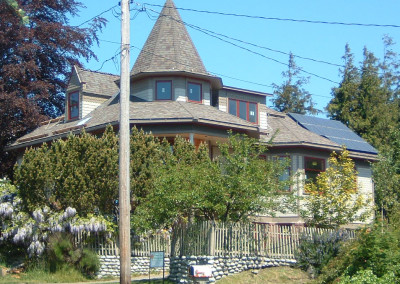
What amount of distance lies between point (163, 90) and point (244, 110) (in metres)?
4.87

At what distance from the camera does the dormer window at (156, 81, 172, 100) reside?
104 ft

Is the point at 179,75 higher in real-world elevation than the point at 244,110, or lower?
higher

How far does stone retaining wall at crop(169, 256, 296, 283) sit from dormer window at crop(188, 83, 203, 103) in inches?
468

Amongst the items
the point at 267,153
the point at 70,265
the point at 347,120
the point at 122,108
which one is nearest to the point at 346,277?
the point at 122,108

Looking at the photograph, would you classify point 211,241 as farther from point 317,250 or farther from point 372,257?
point 372,257

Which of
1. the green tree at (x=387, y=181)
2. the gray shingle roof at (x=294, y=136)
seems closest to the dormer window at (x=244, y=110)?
the gray shingle roof at (x=294, y=136)

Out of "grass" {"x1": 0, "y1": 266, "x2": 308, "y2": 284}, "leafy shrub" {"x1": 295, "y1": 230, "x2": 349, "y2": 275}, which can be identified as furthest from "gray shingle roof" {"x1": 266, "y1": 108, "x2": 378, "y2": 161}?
"grass" {"x1": 0, "y1": 266, "x2": 308, "y2": 284}

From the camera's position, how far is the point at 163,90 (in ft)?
104

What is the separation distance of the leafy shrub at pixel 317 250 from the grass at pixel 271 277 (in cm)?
34

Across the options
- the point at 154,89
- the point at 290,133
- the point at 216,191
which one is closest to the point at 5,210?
the point at 216,191

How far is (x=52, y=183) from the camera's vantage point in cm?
2391

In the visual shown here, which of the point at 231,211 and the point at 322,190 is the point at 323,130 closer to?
the point at 322,190

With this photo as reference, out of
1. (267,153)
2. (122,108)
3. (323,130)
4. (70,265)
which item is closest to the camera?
(122,108)

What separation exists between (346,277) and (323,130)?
19.8 metres
